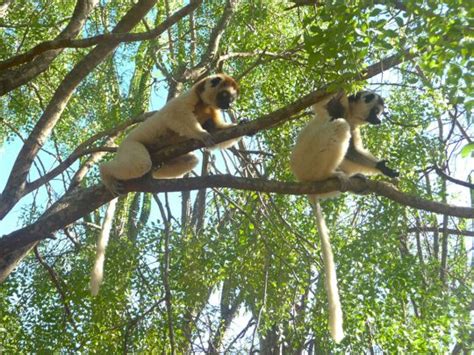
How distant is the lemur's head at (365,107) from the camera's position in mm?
6051

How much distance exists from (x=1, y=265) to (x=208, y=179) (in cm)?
247

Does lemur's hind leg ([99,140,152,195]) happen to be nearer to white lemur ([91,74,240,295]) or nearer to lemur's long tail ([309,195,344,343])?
white lemur ([91,74,240,295])

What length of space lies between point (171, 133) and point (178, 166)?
0.46 m

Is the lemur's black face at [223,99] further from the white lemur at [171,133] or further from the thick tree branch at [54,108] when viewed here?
the thick tree branch at [54,108]

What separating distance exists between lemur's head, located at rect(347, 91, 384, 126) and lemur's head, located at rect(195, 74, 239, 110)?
1263mm

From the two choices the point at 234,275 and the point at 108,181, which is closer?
the point at 108,181

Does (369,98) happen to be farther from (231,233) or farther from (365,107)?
(231,233)

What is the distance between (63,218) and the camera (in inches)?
204

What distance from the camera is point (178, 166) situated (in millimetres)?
6133

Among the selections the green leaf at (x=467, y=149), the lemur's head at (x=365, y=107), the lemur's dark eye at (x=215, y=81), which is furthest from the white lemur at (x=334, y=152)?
the green leaf at (x=467, y=149)

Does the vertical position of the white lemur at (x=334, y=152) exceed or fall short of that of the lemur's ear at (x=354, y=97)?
it falls short

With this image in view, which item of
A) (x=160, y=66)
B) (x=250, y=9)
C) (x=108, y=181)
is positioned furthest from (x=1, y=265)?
(x=250, y=9)

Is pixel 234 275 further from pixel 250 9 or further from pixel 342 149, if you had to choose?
pixel 250 9

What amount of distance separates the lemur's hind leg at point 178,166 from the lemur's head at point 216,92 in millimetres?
611
